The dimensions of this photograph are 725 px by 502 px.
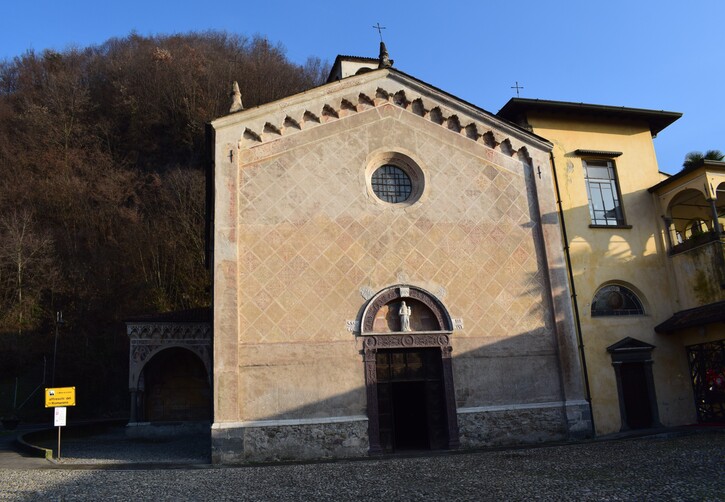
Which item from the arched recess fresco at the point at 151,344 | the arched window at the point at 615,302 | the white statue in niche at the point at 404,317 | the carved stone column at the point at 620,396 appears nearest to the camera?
the white statue in niche at the point at 404,317

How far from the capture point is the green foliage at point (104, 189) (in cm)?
2988

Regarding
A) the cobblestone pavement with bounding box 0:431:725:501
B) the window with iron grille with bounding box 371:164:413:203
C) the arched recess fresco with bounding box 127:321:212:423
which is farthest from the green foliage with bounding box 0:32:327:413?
the cobblestone pavement with bounding box 0:431:725:501

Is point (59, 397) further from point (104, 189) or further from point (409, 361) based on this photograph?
point (104, 189)

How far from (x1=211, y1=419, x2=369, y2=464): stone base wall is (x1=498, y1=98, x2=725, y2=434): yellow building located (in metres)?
6.88

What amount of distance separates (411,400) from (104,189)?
2836 cm

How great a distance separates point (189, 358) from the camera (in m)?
23.0

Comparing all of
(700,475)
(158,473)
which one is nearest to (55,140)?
(158,473)

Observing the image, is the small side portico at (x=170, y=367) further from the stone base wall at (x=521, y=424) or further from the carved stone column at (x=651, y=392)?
the carved stone column at (x=651, y=392)

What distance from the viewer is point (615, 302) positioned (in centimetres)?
1598

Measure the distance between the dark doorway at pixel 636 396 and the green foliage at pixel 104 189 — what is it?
21.8 metres

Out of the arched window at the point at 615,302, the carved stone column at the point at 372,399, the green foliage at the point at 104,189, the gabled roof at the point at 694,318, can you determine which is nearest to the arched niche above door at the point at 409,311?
the carved stone column at the point at 372,399

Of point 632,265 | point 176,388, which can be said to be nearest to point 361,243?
point 632,265

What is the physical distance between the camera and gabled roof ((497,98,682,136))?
16703mm

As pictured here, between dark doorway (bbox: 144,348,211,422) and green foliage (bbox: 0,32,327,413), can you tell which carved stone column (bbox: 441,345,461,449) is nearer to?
dark doorway (bbox: 144,348,211,422)
